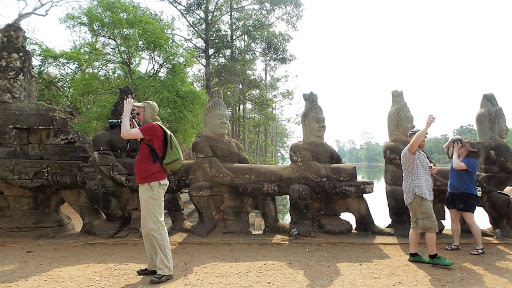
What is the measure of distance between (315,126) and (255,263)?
8.01 feet

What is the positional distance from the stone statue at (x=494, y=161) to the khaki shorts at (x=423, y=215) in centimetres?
208

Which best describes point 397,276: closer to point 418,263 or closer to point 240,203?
point 418,263

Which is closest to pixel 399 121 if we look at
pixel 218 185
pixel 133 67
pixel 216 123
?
pixel 216 123

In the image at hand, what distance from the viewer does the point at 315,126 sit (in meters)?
5.98

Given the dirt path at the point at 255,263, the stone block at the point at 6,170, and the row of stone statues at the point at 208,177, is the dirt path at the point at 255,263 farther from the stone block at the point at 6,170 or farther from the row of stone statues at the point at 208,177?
the stone block at the point at 6,170

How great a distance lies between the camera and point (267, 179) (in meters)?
6.05

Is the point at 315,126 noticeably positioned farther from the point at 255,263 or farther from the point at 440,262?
the point at 440,262

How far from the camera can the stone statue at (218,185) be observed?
19.8 ft

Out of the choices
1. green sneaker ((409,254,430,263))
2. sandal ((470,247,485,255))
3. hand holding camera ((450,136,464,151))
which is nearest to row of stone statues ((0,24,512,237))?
hand holding camera ((450,136,464,151))

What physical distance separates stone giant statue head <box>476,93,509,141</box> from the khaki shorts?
2459 millimetres

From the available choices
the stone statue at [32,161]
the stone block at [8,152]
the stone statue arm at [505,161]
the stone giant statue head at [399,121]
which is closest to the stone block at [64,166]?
the stone statue at [32,161]

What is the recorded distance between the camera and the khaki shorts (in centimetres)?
435

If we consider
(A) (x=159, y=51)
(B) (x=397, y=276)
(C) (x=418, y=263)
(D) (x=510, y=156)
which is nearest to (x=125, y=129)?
(B) (x=397, y=276)

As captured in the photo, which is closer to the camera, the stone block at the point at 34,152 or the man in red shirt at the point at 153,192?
the man in red shirt at the point at 153,192
